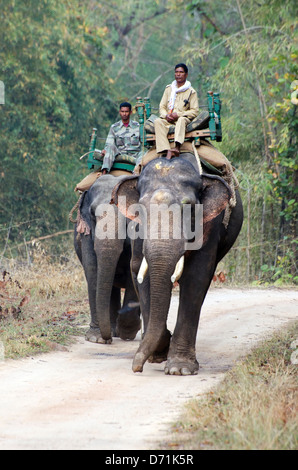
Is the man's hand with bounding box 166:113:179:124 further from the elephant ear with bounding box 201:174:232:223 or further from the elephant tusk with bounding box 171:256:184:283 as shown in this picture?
the elephant tusk with bounding box 171:256:184:283

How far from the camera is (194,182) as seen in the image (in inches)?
311

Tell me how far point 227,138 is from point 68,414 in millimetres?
11838

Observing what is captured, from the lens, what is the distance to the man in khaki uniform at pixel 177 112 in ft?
26.8

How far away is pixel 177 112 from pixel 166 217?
1676 mm

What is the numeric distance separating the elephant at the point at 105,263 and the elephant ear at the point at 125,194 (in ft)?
3.94

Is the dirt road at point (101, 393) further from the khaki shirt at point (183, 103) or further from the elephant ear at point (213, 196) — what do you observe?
the khaki shirt at point (183, 103)

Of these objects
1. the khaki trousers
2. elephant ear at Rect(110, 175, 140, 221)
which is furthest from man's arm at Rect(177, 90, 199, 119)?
elephant ear at Rect(110, 175, 140, 221)

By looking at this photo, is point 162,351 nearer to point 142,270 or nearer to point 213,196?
point 142,270

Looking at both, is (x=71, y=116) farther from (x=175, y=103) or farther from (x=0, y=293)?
(x=175, y=103)

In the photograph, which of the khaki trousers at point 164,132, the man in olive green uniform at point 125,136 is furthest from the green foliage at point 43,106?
the khaki trousers at point 164,132

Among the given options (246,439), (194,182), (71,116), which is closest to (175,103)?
(194,182)

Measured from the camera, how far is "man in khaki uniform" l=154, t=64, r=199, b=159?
8164mm

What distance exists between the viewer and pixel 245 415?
523 centimetres

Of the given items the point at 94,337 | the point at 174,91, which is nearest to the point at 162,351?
the point at 94,337
